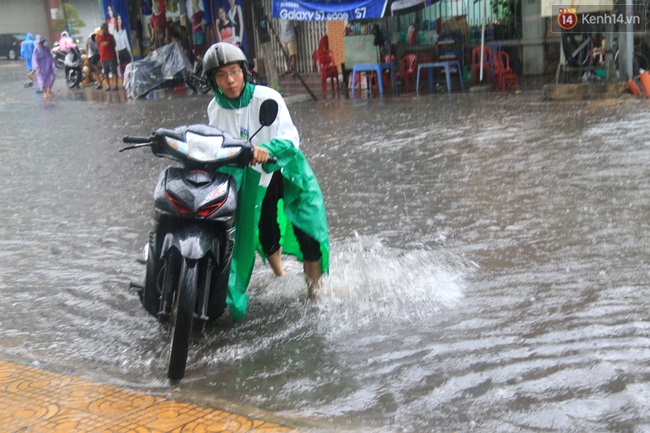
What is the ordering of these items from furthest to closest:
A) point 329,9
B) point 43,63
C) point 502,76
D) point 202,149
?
point 43,63, point 502,76, point 329,9, point 202,149

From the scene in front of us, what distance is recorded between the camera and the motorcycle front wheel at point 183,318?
349 centimetres

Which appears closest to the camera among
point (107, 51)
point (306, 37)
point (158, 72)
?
point (158, 72)

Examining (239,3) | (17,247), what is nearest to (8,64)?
(239,3)

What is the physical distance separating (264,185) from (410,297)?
3.57 ft

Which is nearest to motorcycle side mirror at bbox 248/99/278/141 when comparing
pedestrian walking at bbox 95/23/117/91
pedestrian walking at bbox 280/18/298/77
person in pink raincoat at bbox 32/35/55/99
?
pedestrian walking at bbox 280/18/298/77

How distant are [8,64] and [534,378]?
41904 mm

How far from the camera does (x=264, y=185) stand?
4168 millimetres

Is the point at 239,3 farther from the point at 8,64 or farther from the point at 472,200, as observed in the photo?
the point at 8,64

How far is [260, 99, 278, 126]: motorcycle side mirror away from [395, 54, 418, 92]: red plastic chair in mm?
12581

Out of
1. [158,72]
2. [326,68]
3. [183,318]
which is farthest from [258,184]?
[158,72]

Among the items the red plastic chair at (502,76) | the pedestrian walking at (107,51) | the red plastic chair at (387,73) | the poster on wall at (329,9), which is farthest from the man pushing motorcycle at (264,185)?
the pedestrian walking at (107,51)

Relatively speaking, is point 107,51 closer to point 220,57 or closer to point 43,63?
point 43,63

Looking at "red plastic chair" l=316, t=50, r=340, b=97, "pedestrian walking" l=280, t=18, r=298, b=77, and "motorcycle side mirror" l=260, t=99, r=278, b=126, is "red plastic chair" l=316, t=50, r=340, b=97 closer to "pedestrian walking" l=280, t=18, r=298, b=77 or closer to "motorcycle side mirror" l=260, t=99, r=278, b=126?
"pedestrian walking" l=280, t=18, r=298, b=77

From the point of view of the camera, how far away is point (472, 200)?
6668 mm
